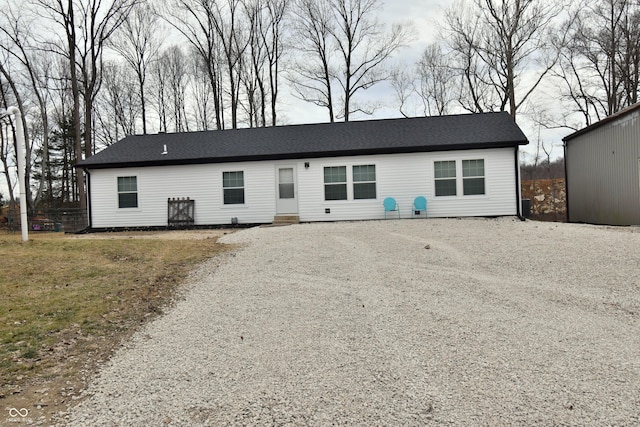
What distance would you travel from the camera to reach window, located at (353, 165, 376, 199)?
15445 millimetres

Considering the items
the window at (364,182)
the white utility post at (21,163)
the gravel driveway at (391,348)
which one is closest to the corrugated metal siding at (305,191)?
the window at (364,182)

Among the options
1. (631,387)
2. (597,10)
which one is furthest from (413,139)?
(597,10)

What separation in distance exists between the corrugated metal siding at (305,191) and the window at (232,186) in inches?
7.2

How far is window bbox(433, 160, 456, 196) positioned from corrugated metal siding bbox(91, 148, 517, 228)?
169 mm

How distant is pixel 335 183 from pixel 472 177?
15.1ft

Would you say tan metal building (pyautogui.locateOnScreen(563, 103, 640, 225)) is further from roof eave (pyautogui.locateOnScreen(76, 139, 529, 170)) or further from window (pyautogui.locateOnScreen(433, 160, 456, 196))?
window (pyautogui.locateOnScreen(433, 160, 456, 196))

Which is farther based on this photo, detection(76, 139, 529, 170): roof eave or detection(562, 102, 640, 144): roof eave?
detection(76, 139, 529, 170): roof eave

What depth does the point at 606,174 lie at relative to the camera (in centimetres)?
1505

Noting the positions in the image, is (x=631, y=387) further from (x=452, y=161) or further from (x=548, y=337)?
(x=452, y=161)

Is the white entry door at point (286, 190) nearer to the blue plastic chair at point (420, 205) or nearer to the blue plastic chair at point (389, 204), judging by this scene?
the blue plastic chair at point (389, 204)

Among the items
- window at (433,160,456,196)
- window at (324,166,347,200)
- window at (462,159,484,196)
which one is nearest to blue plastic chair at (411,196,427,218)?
window at (433,160,456,196)

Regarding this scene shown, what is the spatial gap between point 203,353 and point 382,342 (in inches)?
62.1

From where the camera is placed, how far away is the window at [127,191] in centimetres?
1670

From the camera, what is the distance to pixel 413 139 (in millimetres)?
15734
